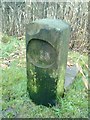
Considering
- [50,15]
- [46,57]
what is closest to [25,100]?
[46,57]

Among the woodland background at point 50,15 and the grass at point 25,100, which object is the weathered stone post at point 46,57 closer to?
the grass at point 25,100

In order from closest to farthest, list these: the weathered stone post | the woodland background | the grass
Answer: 1. the weathered stone post
2. the grass
3. the woodland background

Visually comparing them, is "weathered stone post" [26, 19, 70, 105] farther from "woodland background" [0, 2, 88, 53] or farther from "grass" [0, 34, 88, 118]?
"woodland background" [0, 2, 88, 53]

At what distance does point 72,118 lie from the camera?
2.98 m

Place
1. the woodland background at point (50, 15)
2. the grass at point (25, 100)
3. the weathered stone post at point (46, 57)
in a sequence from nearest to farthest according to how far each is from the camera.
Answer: the weathered stone post at point (46, 57) → the grass at point (25, 100) → the woodland background at point (50, 15)

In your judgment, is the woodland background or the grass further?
the woodland background

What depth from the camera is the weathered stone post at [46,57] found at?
8.73 ft

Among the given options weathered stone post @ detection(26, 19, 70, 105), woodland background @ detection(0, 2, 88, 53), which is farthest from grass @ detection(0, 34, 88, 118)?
woodland background @ detection(0, 2, 88, 53)

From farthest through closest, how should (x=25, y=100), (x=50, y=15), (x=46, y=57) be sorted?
(x=50, y=15) → (x=25, y=100) → (x=46, y=57)

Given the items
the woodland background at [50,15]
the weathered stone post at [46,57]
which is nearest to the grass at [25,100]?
the weathered stone post at [46,57]

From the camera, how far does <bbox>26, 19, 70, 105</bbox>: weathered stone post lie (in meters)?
2.66

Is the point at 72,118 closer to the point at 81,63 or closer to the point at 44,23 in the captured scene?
the point at 44,23

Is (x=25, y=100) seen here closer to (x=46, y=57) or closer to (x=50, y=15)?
(x=46, y=57)

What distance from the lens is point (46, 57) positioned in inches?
110
